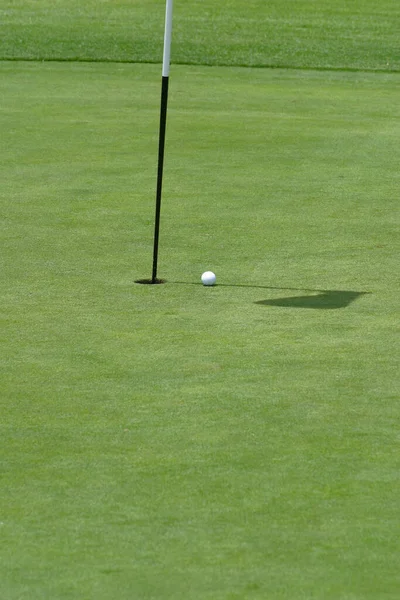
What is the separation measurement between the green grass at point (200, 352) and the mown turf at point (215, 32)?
203 inches

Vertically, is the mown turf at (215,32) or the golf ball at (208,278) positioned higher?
the mown turf at (215,32)

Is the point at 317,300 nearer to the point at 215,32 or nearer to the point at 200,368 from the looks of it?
the point at 200,368

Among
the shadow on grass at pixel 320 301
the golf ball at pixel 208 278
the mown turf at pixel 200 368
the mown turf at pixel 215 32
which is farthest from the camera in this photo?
the mown turf at pixel 215 32

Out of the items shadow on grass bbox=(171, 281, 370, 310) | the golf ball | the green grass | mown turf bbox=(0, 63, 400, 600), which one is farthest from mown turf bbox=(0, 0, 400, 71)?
shadow on grass bbox=(171, 281, 370, 310)

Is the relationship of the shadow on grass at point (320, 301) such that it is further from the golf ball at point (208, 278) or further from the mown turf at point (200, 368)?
the golf ball at point (208, 278)

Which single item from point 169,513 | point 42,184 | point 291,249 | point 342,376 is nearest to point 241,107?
point 42,184

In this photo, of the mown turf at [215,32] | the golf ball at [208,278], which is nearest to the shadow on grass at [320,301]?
the golf ball at [208,278]

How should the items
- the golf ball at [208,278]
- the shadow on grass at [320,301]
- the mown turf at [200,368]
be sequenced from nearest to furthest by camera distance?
the mown turf at [200,368] < the shadow on grass at [320,301] < the golf ball at [208,278]

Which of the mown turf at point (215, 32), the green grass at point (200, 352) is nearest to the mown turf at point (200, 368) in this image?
the green grass at point (200, 352)

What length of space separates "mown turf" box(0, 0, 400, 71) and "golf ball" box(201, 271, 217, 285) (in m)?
13.1

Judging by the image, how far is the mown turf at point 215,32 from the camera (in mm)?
21875

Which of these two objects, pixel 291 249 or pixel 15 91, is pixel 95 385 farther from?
pixel 15 91

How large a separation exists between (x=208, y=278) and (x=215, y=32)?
1612 centimetres

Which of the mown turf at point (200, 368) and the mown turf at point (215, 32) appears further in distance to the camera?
the mown turf at point (215, 32)
